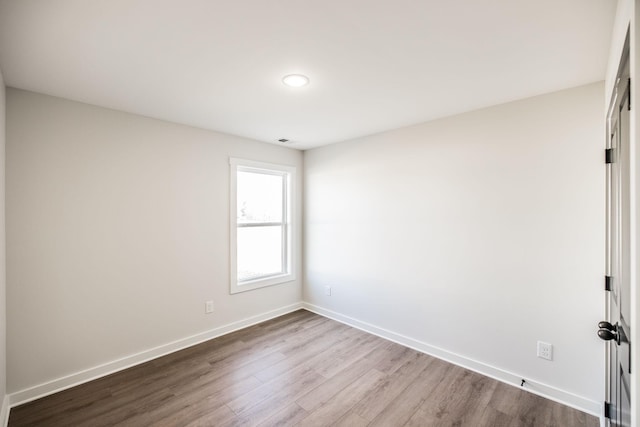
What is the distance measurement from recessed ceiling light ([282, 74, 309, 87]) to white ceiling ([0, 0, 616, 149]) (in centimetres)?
5

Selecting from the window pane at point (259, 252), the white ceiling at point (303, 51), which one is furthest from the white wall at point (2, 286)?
the window pane at point (259, 252)

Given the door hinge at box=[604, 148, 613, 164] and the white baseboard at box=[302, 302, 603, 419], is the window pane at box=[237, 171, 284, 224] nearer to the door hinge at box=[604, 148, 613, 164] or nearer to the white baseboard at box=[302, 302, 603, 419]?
the white baseboard at box=[302, 302, 603, 419]

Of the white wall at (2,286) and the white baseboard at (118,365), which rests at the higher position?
the white wall at (2,286)

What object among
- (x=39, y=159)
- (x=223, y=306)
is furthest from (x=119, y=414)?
(x=39, y=159)

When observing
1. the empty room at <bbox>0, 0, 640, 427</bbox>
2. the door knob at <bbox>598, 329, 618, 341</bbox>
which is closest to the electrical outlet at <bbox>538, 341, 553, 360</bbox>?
the empty room at <bbox>0, 0, 640, 427</bbox>

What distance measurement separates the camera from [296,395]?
2273 mm

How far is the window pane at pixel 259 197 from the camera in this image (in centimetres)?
370

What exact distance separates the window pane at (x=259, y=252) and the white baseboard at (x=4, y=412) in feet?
6.79

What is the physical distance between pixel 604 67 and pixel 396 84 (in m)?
1.31

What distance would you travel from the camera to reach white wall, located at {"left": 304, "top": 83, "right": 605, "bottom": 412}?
211 centimetres

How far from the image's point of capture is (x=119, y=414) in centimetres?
205

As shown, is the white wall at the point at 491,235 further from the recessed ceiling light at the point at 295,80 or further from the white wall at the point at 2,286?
the white wall at the point at 2,286

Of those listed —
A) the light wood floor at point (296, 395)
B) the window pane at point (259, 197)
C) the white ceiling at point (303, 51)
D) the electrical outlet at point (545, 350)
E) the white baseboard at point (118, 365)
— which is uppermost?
the white ceiling at point (303, 51)

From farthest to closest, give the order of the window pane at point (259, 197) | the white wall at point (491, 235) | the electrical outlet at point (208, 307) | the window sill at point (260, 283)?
the window pane at point (259, 197), the window sill at point (260, 283), the electrical outlet at point (208, 307), the white wall at point (491, 235)
